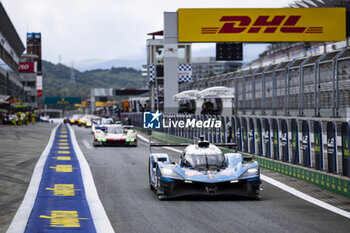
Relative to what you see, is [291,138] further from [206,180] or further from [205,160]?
[206,180]

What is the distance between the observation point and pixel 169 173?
36.3 ft

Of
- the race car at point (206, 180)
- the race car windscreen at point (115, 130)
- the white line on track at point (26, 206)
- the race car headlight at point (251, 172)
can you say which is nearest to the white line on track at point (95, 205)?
the white line on track at point (26, 206)

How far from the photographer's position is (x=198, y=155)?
11.7 metres

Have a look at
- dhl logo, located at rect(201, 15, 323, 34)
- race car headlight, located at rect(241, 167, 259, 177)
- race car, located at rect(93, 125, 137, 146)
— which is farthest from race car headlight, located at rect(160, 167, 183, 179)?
dhl logo, located at rect(201, 15, 323, 34)

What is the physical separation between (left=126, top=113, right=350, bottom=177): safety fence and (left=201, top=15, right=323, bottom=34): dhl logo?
17.9 ft

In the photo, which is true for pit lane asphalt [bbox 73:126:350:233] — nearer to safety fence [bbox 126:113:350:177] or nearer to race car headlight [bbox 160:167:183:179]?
race car headlight [bbox 160:167:183:179]

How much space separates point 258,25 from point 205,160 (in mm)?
21482

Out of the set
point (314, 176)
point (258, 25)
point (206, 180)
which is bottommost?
point (314, 176)

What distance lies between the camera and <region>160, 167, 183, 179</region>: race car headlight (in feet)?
36.0

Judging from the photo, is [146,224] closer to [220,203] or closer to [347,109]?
[220,203]

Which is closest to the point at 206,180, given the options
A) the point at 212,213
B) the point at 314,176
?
the point at 212,213

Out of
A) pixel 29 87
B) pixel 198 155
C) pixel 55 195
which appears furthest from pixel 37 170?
pixel 29 87

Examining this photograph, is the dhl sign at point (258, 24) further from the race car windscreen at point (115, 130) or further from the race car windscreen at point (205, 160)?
the race car windscreen at point (205, 160)

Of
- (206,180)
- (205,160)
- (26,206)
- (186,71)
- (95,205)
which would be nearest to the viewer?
(26,206)
